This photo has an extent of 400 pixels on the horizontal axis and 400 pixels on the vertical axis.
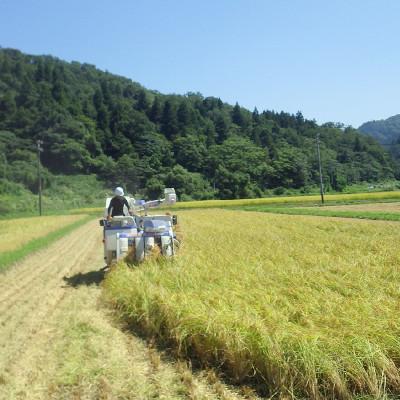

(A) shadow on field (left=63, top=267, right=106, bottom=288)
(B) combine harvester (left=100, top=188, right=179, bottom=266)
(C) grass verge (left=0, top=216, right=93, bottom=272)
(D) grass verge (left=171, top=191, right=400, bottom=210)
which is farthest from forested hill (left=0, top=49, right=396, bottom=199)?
(B) combine harvester (left=100, top=188, right=179, bottom=266)

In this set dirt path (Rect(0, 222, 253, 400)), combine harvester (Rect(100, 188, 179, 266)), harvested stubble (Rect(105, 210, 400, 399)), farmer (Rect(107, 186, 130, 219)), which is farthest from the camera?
farmer (Rect(107, 186, 130, 219))

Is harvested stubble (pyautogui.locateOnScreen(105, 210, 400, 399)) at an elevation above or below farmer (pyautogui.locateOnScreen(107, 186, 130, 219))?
below

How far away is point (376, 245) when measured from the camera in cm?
1007

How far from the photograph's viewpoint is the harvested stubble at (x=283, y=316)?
11.8 feet

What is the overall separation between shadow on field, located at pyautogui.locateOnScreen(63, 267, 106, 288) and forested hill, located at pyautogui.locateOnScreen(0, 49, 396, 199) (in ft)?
178

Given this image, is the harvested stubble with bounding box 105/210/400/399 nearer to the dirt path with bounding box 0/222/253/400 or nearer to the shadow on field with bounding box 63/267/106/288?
the dirt path with bounding box 0/222/253/400

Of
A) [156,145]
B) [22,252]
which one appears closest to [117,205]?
[22,252]

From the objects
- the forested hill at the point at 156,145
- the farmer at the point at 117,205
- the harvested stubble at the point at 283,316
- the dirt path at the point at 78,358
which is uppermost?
the forested hill at the point at 156,145

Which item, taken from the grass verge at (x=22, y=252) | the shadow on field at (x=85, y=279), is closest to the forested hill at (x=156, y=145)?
the grass verge at (x=22, y=252)

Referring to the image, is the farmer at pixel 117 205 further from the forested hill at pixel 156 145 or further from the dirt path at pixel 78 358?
the forested hill at pixel 156 145

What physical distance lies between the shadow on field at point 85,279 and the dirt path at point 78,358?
2.51 ft

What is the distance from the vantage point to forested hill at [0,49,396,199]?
2776 inches

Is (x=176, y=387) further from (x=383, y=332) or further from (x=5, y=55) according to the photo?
(x=5, y=55)

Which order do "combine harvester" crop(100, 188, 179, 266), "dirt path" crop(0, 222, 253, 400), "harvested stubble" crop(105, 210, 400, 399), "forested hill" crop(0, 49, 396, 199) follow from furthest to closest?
"forested hill" crop(0, 49, 396, 199) < "combine harvester" crop(100, 188, 179, 266) < "dirt path" crop(0, 222, 253, 400) < "harvested stubble" crop(105, 210, 400, 399)
